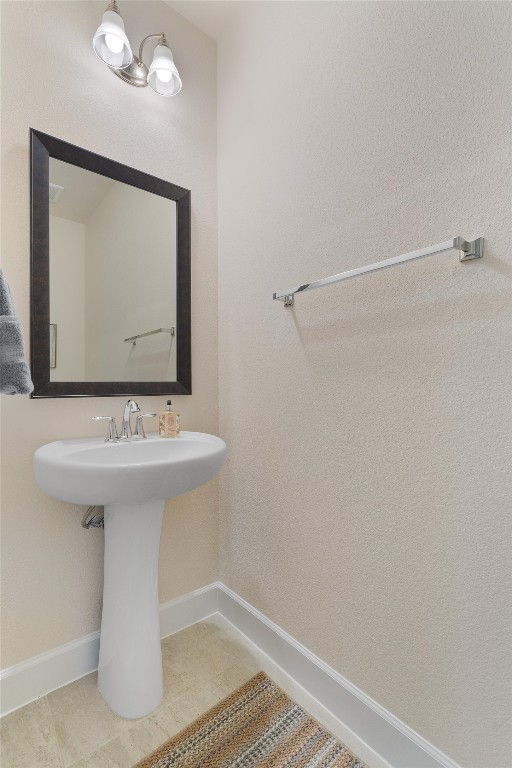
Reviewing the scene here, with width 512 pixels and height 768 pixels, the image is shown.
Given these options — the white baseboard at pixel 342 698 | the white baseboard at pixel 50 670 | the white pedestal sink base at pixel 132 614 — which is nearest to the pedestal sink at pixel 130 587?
the white pedestal sink base at pixel 132 614

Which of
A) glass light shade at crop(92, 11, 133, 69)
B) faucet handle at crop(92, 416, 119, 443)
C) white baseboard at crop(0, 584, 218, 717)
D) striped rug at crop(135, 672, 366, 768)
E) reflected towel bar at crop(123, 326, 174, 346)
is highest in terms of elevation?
glass light shade at crop(92, 11, 133, 69)

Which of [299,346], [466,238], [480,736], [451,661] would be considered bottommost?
[480,736]

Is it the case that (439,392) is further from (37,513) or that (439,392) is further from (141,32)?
(141,32)

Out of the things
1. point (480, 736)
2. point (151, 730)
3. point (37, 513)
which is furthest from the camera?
point (37, 513)

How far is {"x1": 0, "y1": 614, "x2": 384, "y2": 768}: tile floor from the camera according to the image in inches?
37.6

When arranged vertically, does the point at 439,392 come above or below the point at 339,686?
above

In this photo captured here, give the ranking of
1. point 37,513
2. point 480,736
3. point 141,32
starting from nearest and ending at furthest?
1. point 480,736
2. point 37,513
3. point 141,32

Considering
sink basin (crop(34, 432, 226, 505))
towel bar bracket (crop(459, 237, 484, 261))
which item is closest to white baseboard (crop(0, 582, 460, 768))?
sink basin (crop(34, 432, 226, 505))

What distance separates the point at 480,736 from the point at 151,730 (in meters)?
0.85

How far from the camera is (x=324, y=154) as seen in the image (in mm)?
1104

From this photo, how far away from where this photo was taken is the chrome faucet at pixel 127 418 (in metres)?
1.22

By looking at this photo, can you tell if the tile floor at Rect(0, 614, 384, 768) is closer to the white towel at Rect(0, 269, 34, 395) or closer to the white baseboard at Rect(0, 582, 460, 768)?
the white baseboard at Rect(0, 582, 460, 768)

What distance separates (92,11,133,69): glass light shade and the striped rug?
6.76ft

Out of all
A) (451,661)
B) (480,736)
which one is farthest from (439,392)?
(480,736)
